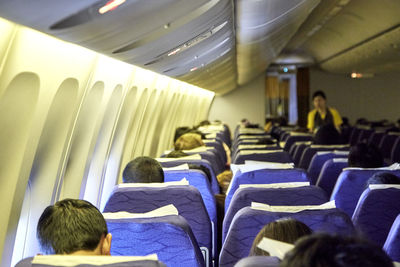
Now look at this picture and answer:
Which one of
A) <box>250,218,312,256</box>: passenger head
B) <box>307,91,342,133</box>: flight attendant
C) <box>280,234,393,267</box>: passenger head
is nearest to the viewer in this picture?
<box>280,234,393,267</box>: passenger head

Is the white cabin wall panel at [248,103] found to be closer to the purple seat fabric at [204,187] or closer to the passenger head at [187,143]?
the passenger head at [187,143]

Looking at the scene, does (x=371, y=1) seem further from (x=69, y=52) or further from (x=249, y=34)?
(x=69, y=52)

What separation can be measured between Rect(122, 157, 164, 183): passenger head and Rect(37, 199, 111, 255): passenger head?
2472 millimetres

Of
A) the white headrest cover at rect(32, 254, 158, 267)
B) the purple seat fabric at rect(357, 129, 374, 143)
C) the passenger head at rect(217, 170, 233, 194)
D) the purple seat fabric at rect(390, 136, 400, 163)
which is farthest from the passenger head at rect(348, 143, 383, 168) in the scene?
the purple seat fabric at rect(357, 129, 374, 143)

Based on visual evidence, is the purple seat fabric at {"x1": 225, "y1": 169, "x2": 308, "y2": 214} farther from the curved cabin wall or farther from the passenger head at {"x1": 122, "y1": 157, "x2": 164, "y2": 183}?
the curved cabin wall

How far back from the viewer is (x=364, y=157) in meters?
7.18

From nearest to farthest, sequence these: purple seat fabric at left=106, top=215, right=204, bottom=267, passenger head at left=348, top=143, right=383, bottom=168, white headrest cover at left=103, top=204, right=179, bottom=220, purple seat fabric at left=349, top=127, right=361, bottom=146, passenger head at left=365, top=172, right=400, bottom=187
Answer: purple seat fabric at left=106, top=215, right=204, bottom=267
white headrest cover at left=103, top=204, right=179, bottom=220
passenger head at left=365, top=172, right=400, bottom=187
passenger head at left=348, top=143, right=383, bottom=168
purple seat fabric at left=349, top=127, right=361, bottom=146

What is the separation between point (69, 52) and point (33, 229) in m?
1.69

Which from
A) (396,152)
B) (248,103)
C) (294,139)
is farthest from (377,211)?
(248,103)

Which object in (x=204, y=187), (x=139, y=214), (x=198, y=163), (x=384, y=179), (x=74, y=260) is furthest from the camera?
(x=198, y=163)

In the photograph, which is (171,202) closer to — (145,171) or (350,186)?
(145,171)

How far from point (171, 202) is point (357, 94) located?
111 feet

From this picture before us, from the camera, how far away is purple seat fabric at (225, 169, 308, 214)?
241 inches

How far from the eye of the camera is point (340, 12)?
1600cm
